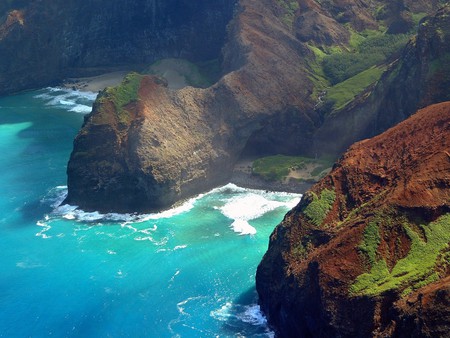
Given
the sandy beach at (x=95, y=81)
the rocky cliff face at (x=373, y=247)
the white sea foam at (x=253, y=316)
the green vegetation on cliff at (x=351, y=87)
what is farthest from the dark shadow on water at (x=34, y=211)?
the sandy beach at (x=95, y=81)

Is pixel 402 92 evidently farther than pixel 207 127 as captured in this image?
No

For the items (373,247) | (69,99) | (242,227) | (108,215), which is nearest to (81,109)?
(69,99)

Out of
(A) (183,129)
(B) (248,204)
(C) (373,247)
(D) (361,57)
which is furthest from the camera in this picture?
(D) (361,57)

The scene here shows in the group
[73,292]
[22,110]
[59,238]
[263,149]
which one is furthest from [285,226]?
[22,110]

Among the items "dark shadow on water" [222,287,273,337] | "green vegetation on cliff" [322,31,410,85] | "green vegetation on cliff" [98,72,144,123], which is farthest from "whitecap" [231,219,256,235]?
"green vegetation on cliff" [322,31,410,85]

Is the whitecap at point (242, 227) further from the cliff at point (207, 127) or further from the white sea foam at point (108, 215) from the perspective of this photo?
the cliff at point (207, 127)

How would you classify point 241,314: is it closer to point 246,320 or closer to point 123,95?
point 246,320

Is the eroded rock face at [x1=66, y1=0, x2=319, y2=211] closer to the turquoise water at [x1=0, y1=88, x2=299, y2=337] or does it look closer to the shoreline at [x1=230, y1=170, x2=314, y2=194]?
the shoreline at [x1=230, y1=170, x2=314, y2=194]
